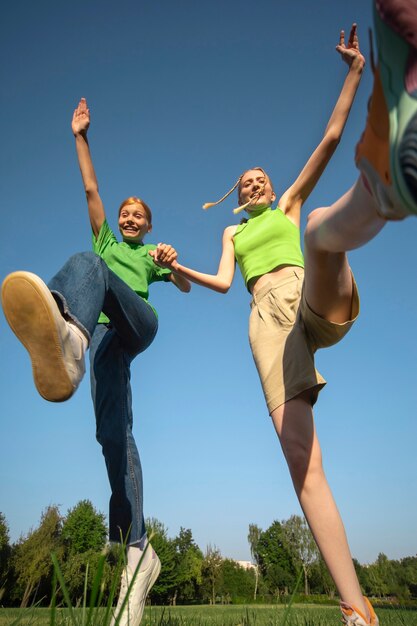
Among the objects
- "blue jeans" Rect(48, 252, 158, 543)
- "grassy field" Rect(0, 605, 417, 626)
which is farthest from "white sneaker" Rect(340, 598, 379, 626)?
"blue jeans" Rect(48, 252, 158, 543)

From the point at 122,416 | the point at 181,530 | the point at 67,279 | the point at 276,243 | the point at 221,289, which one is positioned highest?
the point at 276,243

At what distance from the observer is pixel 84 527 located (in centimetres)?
5353

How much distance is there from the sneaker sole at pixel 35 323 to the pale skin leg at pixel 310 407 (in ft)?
3.86

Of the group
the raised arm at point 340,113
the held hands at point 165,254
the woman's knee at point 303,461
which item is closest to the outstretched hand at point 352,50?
the raised arm at point 340,113

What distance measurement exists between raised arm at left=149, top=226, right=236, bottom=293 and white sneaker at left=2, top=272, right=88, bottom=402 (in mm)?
746

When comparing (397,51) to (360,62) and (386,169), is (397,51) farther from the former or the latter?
(360,62)

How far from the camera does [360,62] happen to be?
9.44 feet

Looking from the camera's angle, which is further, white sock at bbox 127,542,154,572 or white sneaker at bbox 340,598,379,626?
white sock at bbox 127,542,154,572

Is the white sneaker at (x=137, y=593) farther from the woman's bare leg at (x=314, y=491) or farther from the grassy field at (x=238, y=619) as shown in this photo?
the woman's bare leg at (x=314, y=491)

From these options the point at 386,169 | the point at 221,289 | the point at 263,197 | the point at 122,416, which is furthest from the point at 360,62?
the point at 122,416

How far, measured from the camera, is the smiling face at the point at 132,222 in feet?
13.4

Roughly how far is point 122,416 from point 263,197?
76.5 inches

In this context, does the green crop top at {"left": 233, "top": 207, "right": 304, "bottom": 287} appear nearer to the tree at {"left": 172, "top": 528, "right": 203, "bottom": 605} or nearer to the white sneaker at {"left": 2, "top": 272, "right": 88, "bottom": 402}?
the white sneaker at {"left": 2, "top": 272, "right": 88, "bottom": 402}

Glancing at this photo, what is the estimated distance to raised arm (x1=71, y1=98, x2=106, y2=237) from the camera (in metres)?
3.57
